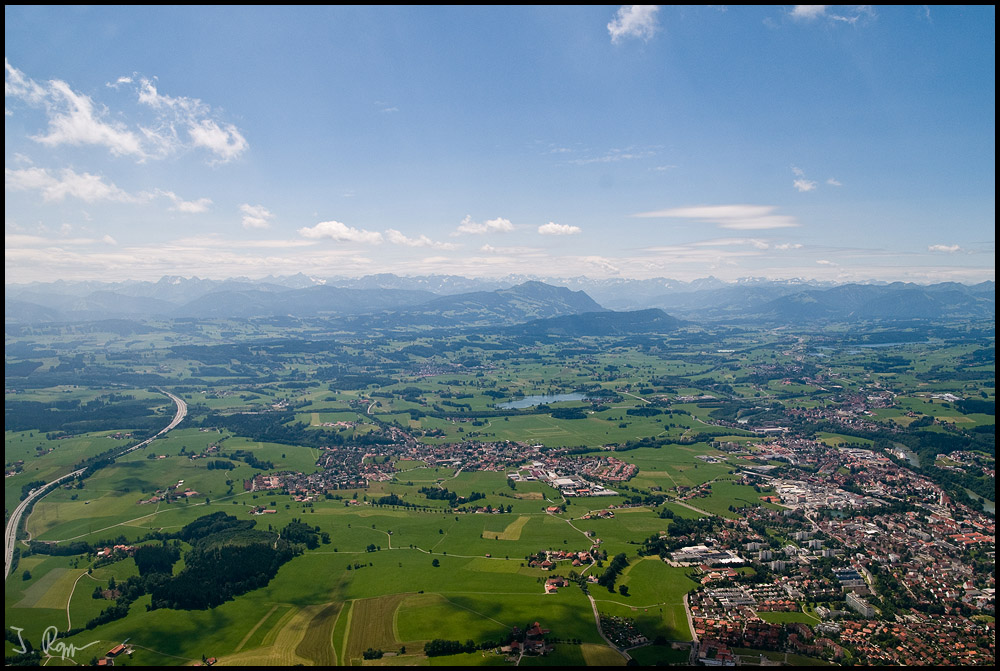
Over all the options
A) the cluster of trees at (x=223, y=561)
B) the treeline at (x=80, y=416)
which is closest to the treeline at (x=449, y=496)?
the cluster of trees at (x=223, y=561)

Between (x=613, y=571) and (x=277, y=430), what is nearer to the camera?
(x=613, y=571)

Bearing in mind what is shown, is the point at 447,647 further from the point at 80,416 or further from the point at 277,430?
the point at 80,416

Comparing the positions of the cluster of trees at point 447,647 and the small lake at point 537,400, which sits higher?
the cluster of trees at point 447,647

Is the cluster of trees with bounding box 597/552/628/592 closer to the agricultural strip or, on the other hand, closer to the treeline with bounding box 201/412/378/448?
the agricultural strip

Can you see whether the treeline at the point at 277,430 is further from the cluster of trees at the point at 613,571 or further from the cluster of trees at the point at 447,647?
the cluster of trees at the point at 447,647

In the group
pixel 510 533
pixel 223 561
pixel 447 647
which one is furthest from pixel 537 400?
pixel 447 647

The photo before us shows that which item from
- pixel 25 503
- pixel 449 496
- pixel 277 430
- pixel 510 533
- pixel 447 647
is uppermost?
pixel 447 647

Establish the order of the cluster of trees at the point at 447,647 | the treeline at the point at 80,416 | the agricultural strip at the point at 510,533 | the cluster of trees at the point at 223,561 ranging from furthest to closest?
the treeline at the point at 80,416 < the agricultural strip at the point at 510,533 < the cluster of trees at the point at 223,561 < the cluster of trees at the point at 447,647

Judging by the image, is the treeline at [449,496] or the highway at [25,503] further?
the treeline at [449,496]

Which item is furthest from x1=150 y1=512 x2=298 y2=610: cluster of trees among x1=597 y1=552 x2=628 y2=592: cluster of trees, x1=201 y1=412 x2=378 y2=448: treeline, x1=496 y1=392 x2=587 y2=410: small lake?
x1=496 y1=392 x2=587 y2=410: small lake
